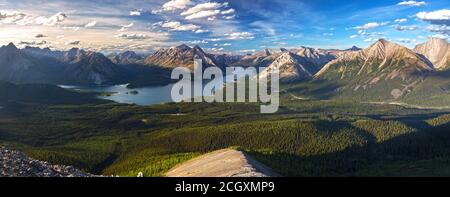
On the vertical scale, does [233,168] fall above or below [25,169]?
below

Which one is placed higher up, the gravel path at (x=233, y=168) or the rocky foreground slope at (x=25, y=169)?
the rocky foreground slope at (x=25, y=169)

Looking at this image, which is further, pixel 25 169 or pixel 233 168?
pixel 233 168

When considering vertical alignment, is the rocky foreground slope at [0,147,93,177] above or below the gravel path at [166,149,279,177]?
above

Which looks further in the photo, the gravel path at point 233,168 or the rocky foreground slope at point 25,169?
the gravel path at point 233,168

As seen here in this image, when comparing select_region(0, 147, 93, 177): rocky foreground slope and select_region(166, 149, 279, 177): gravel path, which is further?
select_region(166, 149, 279, 177): gravel path
